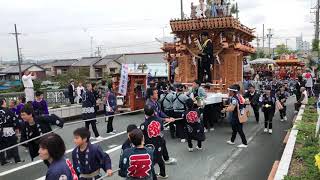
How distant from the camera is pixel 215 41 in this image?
1434 cm

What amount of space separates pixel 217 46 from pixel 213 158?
6412 mm

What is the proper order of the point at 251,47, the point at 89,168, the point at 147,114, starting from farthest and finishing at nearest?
the point at 251,47
the point at 147,114
the point at 89,168

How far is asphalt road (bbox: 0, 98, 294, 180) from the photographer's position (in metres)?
7.64

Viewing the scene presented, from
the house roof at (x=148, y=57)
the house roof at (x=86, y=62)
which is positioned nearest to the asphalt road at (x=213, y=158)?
the house roof at (x=148, y=57)

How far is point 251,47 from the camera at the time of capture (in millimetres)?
16625

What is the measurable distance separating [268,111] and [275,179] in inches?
244

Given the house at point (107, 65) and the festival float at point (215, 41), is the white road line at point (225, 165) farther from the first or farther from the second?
the house at point (107, 65)

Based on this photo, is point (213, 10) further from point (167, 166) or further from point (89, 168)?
point (89, 168)

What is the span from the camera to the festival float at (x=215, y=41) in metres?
13.9

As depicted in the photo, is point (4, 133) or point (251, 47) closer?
point (4, 133)

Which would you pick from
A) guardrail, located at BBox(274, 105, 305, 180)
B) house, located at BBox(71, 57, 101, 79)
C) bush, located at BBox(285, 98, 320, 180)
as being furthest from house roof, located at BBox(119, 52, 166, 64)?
guardrail, located at BBox(274, 105, 305, 180)

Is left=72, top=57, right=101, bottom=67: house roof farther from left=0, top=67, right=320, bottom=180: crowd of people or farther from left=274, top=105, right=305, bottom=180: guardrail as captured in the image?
left=274, top=105, right=305, bottom=180: guardrail

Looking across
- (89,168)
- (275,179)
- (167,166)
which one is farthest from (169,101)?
(89,168)

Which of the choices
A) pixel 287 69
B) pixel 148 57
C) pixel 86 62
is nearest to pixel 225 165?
pixel 287 69
